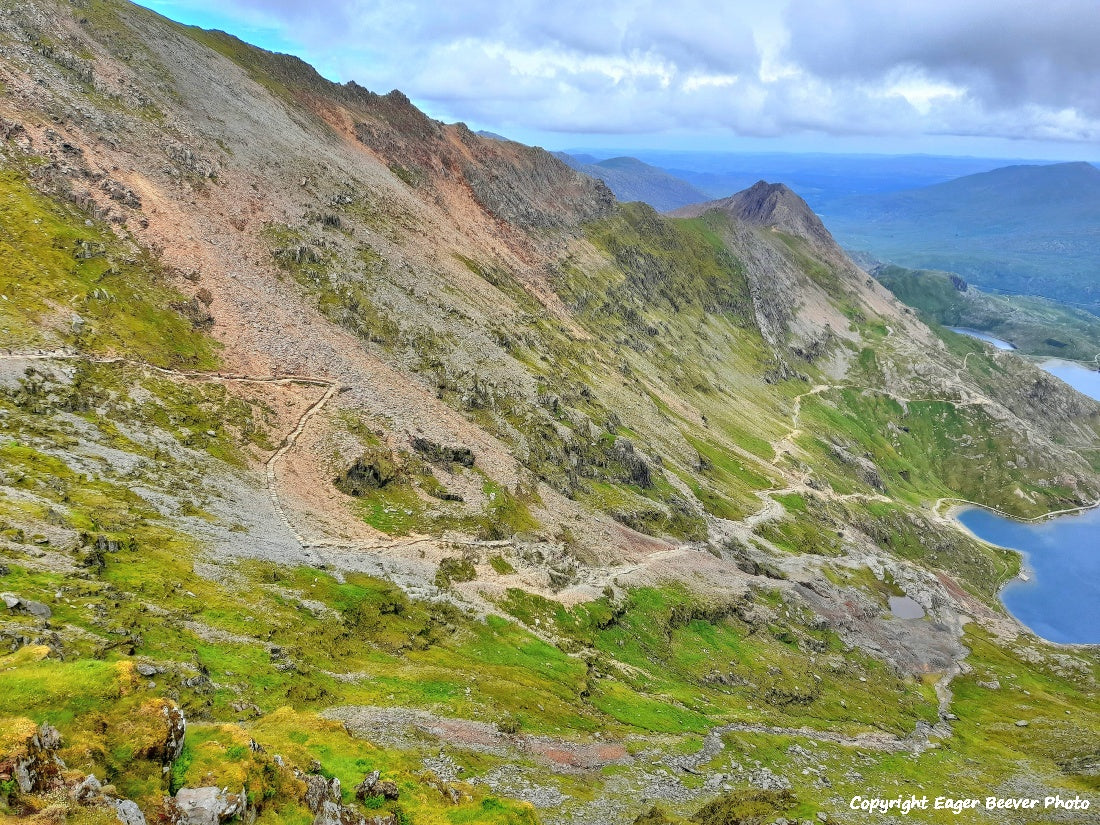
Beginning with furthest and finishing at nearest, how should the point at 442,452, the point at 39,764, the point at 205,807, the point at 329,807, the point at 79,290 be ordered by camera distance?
the point at 442,452, the point at 79,290, the point at 329,807, the point at 205,807, the point at 39,764

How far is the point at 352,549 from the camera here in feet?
239

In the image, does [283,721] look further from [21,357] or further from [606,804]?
[21,357]

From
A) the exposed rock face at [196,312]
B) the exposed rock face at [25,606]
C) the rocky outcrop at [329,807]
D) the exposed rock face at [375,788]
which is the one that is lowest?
the exposed rock face at [375,788]

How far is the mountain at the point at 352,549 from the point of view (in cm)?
3722

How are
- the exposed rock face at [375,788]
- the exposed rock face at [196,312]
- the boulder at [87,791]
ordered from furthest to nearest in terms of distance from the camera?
1. the exposed rock face at [196,312]
2. the exposed rock face at [375,788]
3. the boulder at [87,791]

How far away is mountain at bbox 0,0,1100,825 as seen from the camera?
3722cm

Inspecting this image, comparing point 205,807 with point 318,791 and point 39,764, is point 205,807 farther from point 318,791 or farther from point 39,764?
point 39,764

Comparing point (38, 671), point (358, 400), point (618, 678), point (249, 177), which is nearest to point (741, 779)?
point (618, 678)

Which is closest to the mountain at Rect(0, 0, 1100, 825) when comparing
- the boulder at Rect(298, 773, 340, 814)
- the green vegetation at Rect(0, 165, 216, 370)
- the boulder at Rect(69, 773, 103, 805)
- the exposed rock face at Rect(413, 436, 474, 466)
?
the boulder at Rect(69, 773, 103, 805)

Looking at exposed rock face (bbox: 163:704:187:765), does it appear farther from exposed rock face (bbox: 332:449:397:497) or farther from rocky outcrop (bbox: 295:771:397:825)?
exposed rock face (bbox: 332:449:397:497)

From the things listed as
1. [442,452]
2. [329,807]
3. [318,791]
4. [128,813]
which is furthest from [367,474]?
[128,813]

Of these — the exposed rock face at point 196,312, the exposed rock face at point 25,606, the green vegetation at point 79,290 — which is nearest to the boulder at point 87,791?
the exposed rock face at point 25,606

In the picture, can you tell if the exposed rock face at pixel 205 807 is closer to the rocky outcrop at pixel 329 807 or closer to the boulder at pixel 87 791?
the boulder at pixel 87 791

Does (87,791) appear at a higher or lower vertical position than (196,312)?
lower
